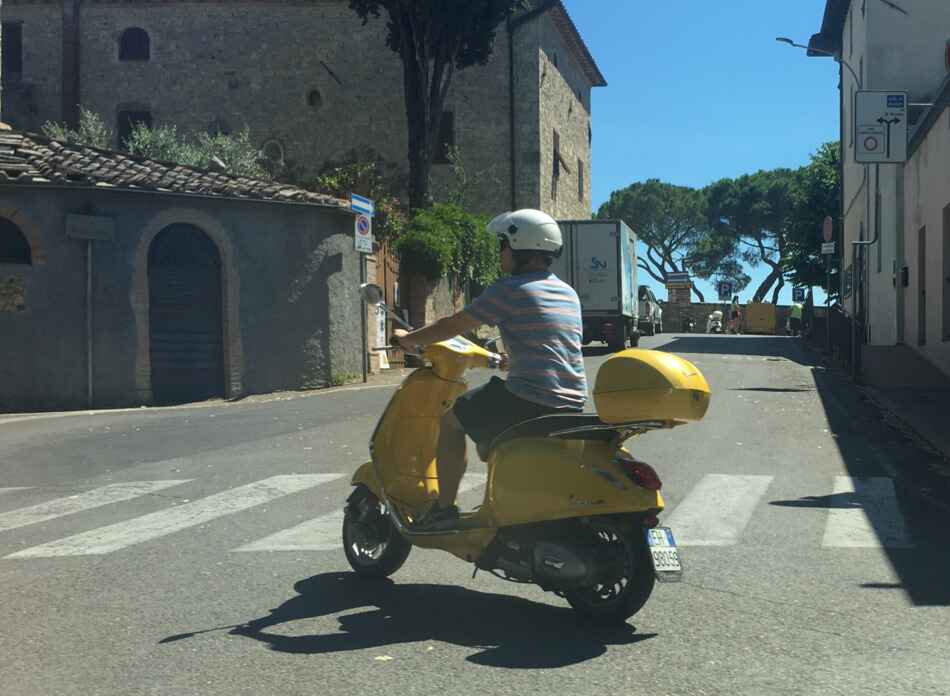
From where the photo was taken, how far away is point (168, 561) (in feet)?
21.1

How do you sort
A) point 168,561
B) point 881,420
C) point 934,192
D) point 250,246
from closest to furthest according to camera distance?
point 168,561, point 881,420, point 250,246, point 934,192

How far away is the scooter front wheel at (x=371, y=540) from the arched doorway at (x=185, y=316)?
14012 mm

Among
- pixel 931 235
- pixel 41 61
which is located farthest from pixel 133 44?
pixel 931 235

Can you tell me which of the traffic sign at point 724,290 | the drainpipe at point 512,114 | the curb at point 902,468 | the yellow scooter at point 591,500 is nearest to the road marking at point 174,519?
the yellow scooter at point 591,500

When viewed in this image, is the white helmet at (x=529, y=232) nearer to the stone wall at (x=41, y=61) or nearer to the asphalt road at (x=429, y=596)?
the asphalt road at (x=429, y=596)

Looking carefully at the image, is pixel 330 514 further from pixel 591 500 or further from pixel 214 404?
pixel 214 404

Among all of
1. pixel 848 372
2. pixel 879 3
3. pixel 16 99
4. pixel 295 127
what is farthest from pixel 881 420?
pixel 16 99

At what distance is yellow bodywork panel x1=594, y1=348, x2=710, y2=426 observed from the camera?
4.42 m

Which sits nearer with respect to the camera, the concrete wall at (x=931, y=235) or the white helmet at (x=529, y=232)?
the white helmet at (x=529, y=232)

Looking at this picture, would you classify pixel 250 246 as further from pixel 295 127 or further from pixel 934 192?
pixel 295 127

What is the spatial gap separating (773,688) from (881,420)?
10.5 metres

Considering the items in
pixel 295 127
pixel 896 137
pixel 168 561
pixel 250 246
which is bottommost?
pixel 168 561

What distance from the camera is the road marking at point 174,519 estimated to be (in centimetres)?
696

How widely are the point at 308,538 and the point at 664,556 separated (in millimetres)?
3002
